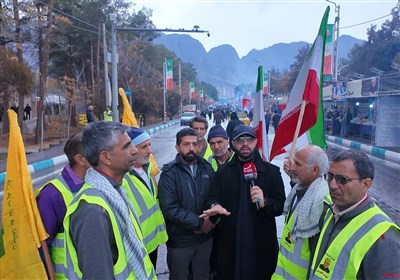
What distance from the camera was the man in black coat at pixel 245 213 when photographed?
2951 mm

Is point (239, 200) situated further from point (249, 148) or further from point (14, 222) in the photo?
point (14, 222)

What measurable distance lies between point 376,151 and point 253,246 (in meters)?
13.6

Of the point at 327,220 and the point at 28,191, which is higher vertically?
the point at 28,191

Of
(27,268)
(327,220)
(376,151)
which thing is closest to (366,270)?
(327,220)

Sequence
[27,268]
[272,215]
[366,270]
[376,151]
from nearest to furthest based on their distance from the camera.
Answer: [366,270], [27,268], [272,215], [376,151]

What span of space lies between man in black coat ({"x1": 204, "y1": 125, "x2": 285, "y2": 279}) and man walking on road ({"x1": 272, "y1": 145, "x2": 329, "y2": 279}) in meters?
0.38

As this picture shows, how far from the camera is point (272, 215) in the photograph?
9.67ft

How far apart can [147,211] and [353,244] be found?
1.75 meters

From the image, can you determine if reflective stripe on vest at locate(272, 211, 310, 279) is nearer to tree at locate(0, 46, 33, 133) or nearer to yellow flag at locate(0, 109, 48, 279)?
yellow flag at locate(0, 109, 48, 279)

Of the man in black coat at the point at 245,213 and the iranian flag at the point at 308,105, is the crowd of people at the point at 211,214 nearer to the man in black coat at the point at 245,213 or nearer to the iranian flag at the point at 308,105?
the man in black coat at the point at 245,213

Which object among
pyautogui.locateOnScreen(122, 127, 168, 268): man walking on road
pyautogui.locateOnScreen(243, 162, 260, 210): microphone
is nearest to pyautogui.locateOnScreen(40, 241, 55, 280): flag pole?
pyautogui.locateOnScreen(122, 127, 168, 268): man walking on road

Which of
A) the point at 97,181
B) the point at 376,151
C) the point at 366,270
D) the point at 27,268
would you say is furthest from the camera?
the point at 376,151

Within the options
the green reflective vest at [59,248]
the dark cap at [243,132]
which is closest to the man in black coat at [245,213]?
the dark cap at [243,132]

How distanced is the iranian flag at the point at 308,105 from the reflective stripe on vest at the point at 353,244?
134 cm
